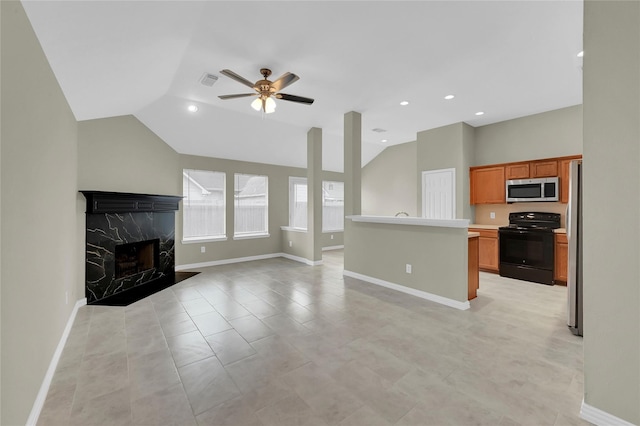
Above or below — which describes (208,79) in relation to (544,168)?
above

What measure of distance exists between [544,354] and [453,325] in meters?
0.77

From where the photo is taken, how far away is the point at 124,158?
432 cm

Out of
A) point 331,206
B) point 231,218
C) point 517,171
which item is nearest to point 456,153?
point 517,171

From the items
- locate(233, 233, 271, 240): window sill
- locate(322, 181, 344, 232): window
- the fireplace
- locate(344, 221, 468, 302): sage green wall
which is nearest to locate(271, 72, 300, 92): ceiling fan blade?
locate(344, 221, 468, 302): sage green wall

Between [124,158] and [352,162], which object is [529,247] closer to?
[352,162]

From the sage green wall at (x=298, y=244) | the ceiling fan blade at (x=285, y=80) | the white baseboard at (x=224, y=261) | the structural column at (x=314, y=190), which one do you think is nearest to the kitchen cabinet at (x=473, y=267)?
the ceiling fan blade at (x=285, y=80)

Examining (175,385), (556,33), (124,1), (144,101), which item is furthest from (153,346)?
(556,33)

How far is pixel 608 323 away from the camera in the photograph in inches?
62.2

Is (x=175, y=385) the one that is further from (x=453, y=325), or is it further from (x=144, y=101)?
(x=144, y=101)

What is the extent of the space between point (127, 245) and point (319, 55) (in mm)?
4050

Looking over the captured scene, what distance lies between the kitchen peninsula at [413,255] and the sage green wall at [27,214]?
3.85 metres

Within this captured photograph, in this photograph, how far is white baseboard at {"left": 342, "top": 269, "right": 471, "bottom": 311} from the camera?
3.43 metres

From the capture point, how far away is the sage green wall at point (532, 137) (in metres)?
4.72

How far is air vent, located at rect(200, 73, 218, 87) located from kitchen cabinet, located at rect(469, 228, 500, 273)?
16.9 feet
